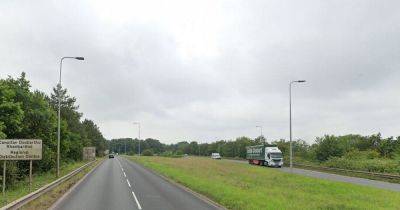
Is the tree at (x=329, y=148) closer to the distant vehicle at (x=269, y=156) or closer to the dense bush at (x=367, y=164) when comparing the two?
the dense bush at (x=367, y=164)

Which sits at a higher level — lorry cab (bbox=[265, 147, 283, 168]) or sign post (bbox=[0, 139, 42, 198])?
sign post (bbox=[0, 139, 42, 198])

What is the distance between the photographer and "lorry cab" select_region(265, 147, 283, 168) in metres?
72.2

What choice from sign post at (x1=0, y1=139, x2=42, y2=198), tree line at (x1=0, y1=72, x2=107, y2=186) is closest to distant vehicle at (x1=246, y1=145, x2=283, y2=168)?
tree line at (x1=0, y1=72, x2=107, y2=186)

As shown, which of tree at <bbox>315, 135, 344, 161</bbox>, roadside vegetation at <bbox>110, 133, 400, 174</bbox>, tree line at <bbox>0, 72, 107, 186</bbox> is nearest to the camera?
tree line at <bbox>0, 72, 107, 186</bbox>

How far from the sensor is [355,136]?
100875 millimetres

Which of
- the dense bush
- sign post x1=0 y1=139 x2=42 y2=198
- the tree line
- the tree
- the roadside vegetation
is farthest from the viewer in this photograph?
the tree

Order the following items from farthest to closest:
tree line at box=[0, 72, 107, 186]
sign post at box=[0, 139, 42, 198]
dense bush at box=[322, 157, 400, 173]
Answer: dense bush at box=[322, 157, 400, 173]
tree line at box=[0, 72, 107, 186]
sign post at box=[0, 139, 42, 198]

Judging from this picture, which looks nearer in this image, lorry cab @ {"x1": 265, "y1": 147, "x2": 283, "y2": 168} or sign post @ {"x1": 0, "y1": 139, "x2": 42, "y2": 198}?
sign post @ {"x1": 0, "y1": 139, "x2": 42, "y2": 198}

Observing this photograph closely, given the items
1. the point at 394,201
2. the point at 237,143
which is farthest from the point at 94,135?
the point at 394,201

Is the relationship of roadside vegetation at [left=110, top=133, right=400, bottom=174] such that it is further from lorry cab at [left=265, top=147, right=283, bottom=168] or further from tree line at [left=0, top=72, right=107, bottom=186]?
tree line at [left=0, top=72, right=107, bottom=186]

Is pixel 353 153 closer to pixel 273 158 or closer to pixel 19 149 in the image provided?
pixel 273 158

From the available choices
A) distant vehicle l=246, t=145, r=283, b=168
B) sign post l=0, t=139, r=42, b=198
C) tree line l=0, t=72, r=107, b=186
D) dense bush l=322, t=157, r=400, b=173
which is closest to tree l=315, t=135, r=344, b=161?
dense bush l=322, t=157, r=400, b=173

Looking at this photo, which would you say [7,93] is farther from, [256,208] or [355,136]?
[355,136]

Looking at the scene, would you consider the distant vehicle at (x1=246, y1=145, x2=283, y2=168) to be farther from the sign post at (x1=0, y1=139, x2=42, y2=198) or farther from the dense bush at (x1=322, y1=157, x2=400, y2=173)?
the sign post at (x1=0, y1=139, x2=42, y2=198)
